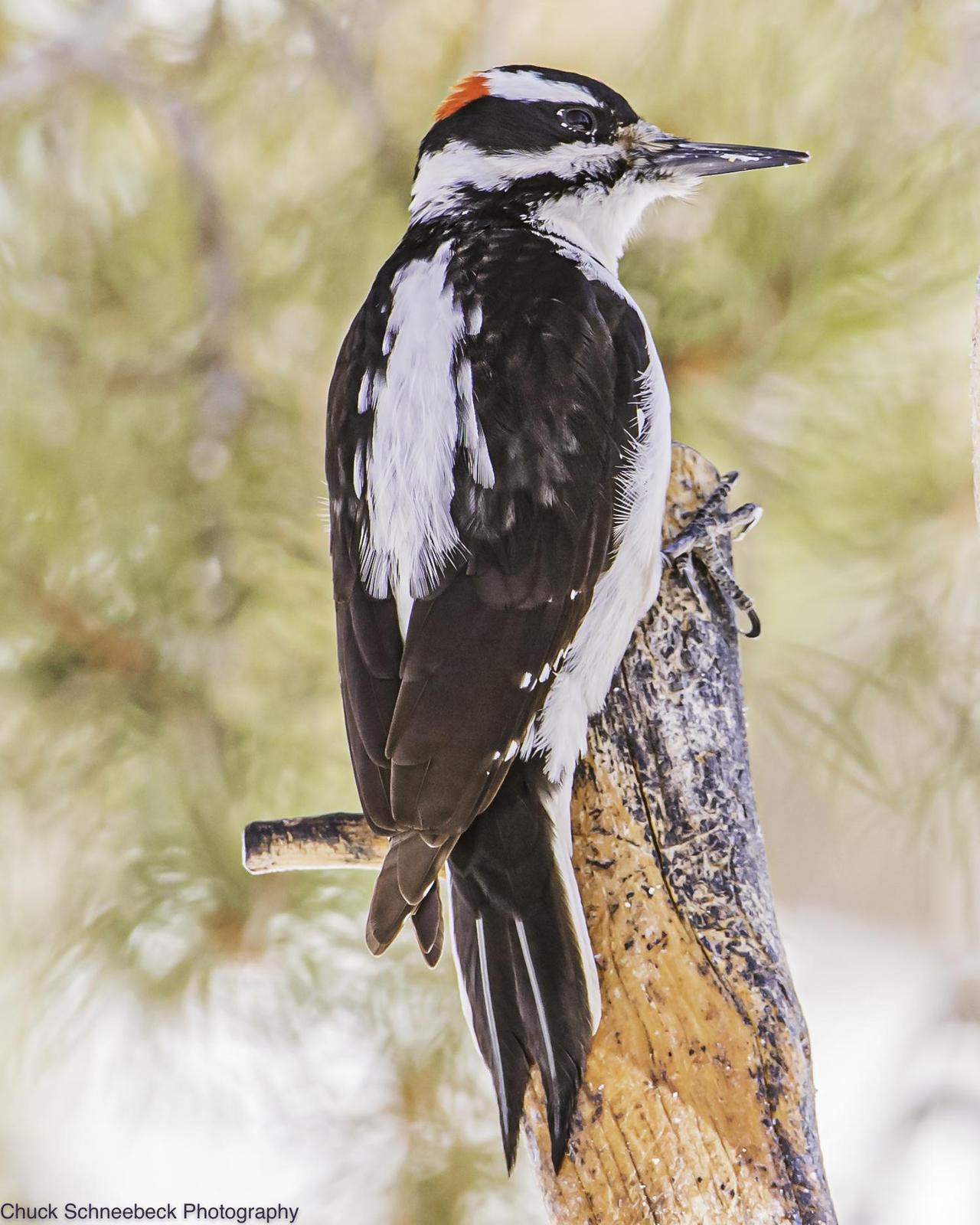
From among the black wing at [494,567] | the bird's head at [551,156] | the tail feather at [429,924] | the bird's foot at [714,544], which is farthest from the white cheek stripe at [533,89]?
the tail feather at [429,924]

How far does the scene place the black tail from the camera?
859 mm

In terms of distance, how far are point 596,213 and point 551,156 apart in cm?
7

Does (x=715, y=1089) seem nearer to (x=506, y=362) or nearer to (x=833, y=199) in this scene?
(x=506, y=362)

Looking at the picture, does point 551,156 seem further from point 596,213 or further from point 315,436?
point 315,436

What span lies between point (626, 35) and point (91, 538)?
0.81 meters

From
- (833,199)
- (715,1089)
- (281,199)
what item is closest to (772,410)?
(833,199)

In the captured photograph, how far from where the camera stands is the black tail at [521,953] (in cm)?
86

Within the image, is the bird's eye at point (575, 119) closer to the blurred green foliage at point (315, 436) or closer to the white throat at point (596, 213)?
the white throat at point (596, 213)

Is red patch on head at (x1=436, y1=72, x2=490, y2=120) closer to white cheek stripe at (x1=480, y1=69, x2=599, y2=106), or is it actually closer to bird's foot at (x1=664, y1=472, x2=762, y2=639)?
white cheek stripe at (x1=480, y1=69, x2=599, y2=106)

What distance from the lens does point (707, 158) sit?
1.13 metres

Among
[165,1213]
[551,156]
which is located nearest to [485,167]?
[551,156]

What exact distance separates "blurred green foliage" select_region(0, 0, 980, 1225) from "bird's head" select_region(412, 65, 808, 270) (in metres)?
0.17

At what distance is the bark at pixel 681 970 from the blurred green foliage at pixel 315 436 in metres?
Result: 0.34

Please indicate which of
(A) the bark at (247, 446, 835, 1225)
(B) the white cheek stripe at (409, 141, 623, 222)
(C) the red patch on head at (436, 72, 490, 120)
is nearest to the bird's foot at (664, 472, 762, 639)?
(A) the bark at (247, 446, 835, 1225)
